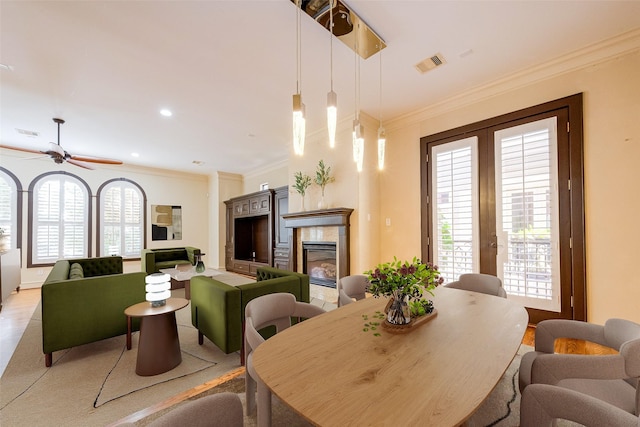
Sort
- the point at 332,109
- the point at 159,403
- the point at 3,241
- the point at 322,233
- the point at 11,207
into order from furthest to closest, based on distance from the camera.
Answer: the point at 11,207 < the point at 3,241 < the point at 322,233 < the point at 159,403 < the point at 332,109

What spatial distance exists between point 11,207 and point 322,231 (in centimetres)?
657

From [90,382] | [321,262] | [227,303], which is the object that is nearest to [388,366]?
[227,303]

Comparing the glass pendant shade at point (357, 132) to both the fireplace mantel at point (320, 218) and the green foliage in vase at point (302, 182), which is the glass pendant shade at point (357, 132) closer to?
the fireplace mantel at point (320, 218)

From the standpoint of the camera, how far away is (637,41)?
2.49 m

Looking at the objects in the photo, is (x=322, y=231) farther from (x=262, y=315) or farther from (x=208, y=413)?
(x=208, y=413)

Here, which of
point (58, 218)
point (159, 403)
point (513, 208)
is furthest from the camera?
point (58, 218)

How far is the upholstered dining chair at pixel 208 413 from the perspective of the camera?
2.34ft

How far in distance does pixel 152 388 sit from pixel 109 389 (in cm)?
33

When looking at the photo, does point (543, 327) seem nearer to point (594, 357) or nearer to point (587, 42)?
point (594, 357)

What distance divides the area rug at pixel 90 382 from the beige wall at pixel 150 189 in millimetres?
Answer: 4428

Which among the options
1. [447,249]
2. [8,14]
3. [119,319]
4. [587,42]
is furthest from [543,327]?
[8,14]

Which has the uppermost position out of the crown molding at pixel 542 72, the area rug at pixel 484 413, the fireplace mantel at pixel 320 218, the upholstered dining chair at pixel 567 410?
the crown molding at pixel 542 72

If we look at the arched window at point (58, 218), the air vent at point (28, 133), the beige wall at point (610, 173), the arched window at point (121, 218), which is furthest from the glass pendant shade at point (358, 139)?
the arched window at point (58, 218)

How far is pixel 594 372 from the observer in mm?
1074
